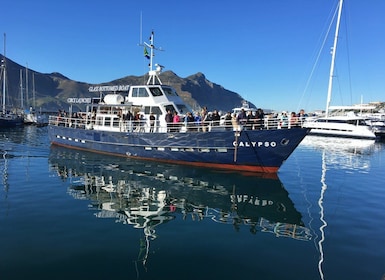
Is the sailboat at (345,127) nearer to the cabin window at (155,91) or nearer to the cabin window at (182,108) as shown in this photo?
the cabin window at (182,108)

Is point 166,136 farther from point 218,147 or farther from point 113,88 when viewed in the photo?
point 113,88

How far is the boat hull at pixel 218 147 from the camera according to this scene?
16703mm

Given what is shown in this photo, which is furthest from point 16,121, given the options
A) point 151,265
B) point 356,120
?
point 356,120

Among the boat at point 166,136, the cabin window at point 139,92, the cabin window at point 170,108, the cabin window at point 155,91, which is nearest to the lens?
the boat at point 166,136

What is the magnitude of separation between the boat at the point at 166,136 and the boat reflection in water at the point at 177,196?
1086mm

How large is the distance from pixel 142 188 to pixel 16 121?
56469 mm

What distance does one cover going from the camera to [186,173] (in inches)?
690

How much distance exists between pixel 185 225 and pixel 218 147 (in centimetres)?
893

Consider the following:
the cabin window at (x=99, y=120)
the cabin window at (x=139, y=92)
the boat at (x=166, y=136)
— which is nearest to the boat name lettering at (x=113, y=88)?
the boat at (x=166, y=136)

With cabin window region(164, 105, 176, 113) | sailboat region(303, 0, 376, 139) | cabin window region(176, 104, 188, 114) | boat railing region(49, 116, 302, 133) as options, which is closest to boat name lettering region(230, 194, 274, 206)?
boat railing region(49, 116, 302, 133)

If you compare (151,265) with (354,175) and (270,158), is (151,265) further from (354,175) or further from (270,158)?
(354,175)

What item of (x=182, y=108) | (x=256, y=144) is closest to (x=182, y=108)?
(x=182, y=108)

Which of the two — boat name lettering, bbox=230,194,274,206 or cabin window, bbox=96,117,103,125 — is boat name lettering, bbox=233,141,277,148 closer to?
boat name lettering, bbox=230,194,274,206

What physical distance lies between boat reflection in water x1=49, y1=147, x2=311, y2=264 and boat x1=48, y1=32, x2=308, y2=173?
3.56 feet
